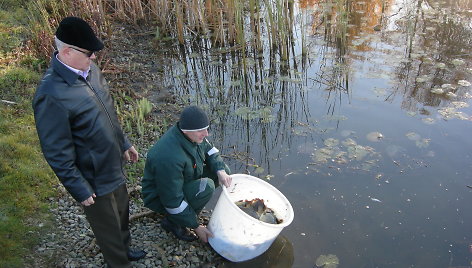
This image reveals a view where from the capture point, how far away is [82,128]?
2.08m

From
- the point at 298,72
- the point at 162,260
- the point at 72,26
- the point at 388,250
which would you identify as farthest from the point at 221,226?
the point at 298,72

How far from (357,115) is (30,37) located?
4.84 meters

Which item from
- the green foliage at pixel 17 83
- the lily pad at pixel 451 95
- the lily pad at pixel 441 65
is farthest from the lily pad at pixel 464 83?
the green foliage at pixel 17 83

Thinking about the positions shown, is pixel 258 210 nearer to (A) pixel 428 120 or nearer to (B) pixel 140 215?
(B) pixel 140 215

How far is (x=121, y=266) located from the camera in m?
2.64

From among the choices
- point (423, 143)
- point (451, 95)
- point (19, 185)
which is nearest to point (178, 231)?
point (19, 185)

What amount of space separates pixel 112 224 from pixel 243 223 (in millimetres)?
864

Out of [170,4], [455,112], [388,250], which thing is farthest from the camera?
[170,4]

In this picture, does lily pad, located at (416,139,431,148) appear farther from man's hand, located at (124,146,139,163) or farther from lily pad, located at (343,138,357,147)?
man's hand, located at (124,146,139,163)

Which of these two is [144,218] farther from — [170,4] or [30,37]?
[170,4]

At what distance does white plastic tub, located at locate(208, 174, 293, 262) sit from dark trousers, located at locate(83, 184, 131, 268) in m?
0.66

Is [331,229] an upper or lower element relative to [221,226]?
lower

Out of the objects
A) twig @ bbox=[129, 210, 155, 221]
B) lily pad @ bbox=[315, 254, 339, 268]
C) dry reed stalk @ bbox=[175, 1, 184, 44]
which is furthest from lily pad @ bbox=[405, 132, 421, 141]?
dry reed stalk @ bbox=[175, 1, 184, 44]

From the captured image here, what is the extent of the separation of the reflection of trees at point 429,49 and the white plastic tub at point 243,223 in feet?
9.74
